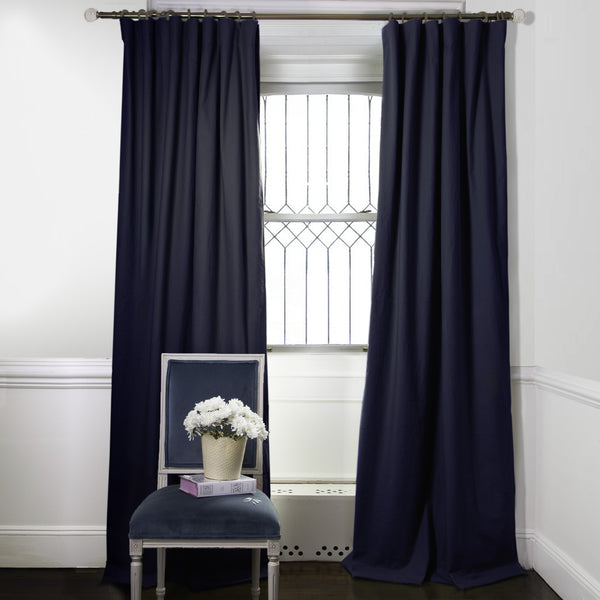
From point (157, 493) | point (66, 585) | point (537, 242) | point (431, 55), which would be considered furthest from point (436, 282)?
point (66, 585)

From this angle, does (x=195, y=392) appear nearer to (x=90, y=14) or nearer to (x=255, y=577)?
(x=255, y=577)

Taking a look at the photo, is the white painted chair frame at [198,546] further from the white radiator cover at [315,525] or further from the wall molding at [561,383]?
the wall molding at [561,383]

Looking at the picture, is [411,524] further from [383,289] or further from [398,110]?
[398,110]

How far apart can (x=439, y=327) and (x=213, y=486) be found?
123 centimetres

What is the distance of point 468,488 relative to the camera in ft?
9.61

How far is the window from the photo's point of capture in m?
3.39

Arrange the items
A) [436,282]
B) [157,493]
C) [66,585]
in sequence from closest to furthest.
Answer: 1. [157,493]
2. [66,585]
3. [436,282]

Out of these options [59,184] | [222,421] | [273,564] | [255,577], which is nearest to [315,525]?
[255,577]

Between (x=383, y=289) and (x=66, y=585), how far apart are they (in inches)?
71.9

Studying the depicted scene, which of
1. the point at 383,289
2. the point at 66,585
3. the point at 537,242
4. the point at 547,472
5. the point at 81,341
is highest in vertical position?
the point at 537,242

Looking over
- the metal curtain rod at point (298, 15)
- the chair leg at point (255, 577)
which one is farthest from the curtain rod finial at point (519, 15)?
the chair leg at point (255, 577)

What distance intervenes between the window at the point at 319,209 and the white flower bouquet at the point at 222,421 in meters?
1.01

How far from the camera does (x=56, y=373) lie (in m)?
2.97

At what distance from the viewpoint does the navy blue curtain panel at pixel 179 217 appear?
9.51ft
